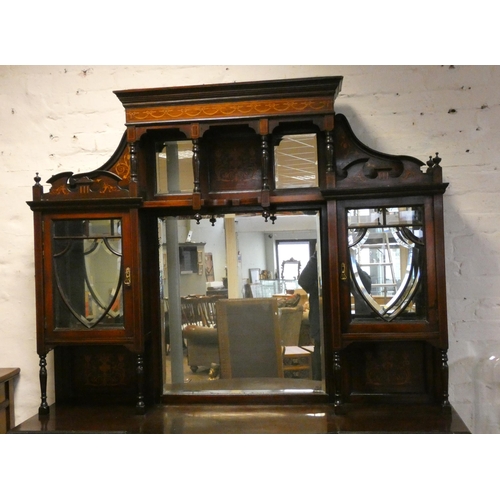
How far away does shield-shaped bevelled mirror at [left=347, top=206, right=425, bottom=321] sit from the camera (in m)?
1.81

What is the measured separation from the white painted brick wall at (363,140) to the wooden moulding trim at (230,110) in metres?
0.33

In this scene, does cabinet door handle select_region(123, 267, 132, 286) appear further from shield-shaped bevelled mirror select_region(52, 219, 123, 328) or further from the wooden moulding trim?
the wooden moulding trim

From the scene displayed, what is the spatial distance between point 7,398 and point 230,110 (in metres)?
1.63

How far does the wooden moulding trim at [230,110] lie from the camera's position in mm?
1807

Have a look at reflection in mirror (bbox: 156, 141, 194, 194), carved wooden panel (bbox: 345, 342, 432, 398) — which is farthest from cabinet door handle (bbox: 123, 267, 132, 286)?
carved wooden panel (bbox: 345, 342, 432, 398)

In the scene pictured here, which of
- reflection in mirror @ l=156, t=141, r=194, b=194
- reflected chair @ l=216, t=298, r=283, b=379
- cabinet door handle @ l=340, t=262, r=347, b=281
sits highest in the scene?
reflection in mirror @ l=156, t=141, r=194, b=194

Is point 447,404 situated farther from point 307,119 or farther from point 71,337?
point 71,337

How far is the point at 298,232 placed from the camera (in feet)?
6.45

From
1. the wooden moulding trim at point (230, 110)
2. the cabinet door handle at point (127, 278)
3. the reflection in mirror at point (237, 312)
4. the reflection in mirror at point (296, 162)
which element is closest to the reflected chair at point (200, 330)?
the reflection in mirror at point (237, 312)

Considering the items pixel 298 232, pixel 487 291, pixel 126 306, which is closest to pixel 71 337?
pixel 126 306

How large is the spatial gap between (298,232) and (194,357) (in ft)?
2.25

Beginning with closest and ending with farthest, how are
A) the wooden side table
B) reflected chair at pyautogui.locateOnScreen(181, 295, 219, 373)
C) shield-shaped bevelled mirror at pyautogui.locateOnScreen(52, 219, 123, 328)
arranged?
shield-shaped bevelled mirror at pyautogui.locateOnScreen(52, 219, 123, 328) → reflected chair at pyautogui.locateOnScreen(181, 295, 219, 373) → the wooden side table

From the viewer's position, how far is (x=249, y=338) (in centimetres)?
200

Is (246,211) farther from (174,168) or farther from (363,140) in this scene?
(363,140)
